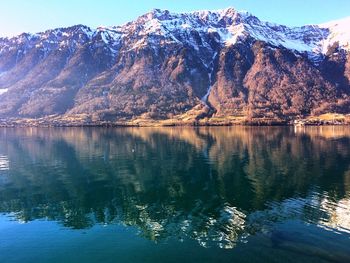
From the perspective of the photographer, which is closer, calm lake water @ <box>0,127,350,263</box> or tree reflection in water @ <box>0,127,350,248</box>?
calm lake water @ <box>0,127,350,263</box>

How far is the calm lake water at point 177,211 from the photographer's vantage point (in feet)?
185

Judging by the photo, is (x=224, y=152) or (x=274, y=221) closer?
(x=274, y=221)

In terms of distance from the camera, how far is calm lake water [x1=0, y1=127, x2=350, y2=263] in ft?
185

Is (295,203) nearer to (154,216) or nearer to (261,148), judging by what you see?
(154,216)

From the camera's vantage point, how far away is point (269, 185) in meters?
103

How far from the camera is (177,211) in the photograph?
256ft

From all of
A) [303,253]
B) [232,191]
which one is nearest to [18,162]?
[232,191]

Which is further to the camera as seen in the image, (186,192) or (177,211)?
(186,192)

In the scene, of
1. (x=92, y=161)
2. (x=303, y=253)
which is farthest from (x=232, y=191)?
(x=92, y=161)

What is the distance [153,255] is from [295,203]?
40.4 m

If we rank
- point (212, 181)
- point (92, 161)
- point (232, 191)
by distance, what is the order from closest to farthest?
point (232, 191), point (212, 181), point (92, 161)

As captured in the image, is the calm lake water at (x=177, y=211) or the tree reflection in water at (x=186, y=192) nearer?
the calm lake water at (x=177, y=211)

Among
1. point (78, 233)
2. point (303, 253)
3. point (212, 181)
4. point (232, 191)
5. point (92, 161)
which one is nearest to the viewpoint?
point (303, 253)

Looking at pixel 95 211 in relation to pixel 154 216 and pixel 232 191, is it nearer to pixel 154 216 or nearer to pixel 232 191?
pixel 154 216
